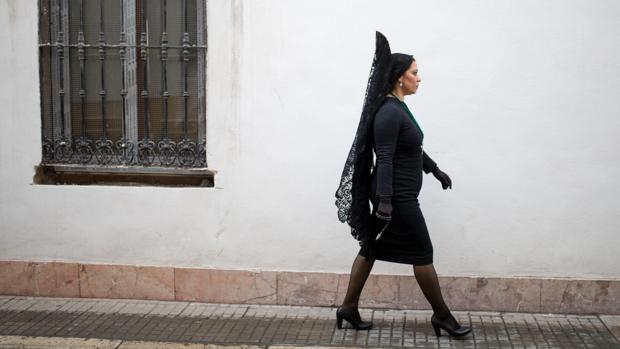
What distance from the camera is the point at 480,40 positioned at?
5.89m

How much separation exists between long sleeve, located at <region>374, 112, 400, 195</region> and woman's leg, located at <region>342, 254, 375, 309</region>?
592mm

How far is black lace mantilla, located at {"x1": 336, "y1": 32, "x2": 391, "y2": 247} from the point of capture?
210 inches

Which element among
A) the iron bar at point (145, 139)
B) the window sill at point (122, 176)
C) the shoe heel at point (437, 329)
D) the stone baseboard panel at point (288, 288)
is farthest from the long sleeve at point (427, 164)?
the iron bar at point (145, 139)

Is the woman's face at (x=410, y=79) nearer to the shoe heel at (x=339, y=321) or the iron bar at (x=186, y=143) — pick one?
the shoe heel at (x=339, y=321)

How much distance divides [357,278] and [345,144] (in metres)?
1.05

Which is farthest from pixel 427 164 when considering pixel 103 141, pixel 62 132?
pixel 62 132

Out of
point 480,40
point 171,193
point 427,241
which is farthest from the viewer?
point 171,193

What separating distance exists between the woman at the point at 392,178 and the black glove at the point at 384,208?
5cm

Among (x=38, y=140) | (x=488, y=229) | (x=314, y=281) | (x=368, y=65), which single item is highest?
(x=368, y=65)

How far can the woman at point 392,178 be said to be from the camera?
5.31 m

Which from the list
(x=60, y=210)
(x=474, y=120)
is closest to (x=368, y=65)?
(x=474, y=120)

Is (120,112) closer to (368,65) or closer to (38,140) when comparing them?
(38,140)

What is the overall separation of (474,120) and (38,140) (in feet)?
11.0

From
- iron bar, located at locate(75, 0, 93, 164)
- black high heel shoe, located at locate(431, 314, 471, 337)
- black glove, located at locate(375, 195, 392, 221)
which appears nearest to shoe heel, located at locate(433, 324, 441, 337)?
black high heel shoe, located at locate(431, 314, 471, 337)
